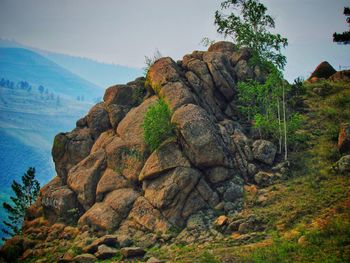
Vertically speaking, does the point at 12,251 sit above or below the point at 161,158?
below

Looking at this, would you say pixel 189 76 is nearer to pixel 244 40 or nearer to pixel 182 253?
pixel 244 40

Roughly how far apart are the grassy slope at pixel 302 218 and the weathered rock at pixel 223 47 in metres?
19.6

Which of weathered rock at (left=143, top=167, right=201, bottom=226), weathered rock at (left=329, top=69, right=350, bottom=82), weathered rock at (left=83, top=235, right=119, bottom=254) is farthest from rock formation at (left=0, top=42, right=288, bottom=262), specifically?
weathered rock at (left=329, top=69, right=350, bottom=82)

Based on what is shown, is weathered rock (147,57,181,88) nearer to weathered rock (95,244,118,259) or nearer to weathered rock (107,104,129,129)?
weathered rock (107,104,129,129)

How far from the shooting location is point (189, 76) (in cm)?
4709

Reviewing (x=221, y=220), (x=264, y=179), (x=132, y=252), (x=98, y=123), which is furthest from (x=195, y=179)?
(x=98, y=123)

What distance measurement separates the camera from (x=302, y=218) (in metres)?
31.0

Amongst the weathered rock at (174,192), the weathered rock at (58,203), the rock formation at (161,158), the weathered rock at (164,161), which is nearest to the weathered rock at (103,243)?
the rock formation at (161,158)

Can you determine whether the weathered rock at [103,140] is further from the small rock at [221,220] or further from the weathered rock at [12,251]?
the small rock at [221,220]

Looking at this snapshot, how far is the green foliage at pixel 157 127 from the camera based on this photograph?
40.3m

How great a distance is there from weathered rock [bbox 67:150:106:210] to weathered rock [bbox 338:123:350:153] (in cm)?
2880

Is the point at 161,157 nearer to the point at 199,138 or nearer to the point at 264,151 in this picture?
the point at 199,138

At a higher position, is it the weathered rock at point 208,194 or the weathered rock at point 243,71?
the weathered rock at point 243,71

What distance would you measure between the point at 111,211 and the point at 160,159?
8224 mm
